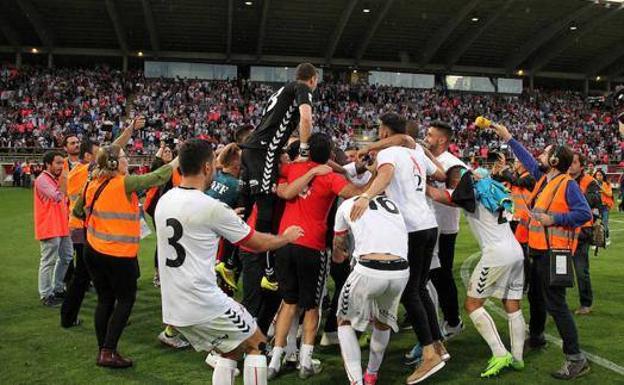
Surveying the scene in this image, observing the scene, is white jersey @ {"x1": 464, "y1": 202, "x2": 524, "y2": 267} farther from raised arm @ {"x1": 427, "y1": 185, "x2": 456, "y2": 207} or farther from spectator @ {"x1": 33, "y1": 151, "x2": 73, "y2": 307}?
spectator @ {"x1": 33, "y1": 151, "x2": 73, "y2": 307}

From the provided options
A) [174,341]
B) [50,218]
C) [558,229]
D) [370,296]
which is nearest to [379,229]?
[370,296]

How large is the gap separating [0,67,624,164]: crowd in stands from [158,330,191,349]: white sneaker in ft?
85.1

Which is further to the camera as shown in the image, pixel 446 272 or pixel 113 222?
pixel 446 272

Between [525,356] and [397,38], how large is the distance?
1499 inches

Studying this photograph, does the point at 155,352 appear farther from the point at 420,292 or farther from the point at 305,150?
the point at 420,292

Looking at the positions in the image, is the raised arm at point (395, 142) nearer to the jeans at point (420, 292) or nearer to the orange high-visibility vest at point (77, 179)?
the jeans at point (420, 292)

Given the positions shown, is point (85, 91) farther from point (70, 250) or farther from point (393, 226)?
point (393, 226)

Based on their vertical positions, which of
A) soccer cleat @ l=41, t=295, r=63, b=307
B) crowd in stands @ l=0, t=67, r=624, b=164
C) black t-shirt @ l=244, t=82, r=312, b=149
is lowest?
soccer cleat @ l=41, t=295, r=63, b=307

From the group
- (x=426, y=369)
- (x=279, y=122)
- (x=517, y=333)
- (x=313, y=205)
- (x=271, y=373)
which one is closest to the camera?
(x=426, y=369)

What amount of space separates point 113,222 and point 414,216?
9.54 ft

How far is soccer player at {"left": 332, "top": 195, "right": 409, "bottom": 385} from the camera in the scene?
14.7 feet

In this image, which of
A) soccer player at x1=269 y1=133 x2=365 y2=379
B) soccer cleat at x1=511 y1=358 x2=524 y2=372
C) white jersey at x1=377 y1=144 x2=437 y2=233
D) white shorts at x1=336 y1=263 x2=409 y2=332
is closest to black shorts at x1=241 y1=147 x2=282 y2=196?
soccer player at x1=269 y1=133 x2=365 y2=379

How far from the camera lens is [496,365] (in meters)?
5.31

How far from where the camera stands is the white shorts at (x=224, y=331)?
12.7ft
